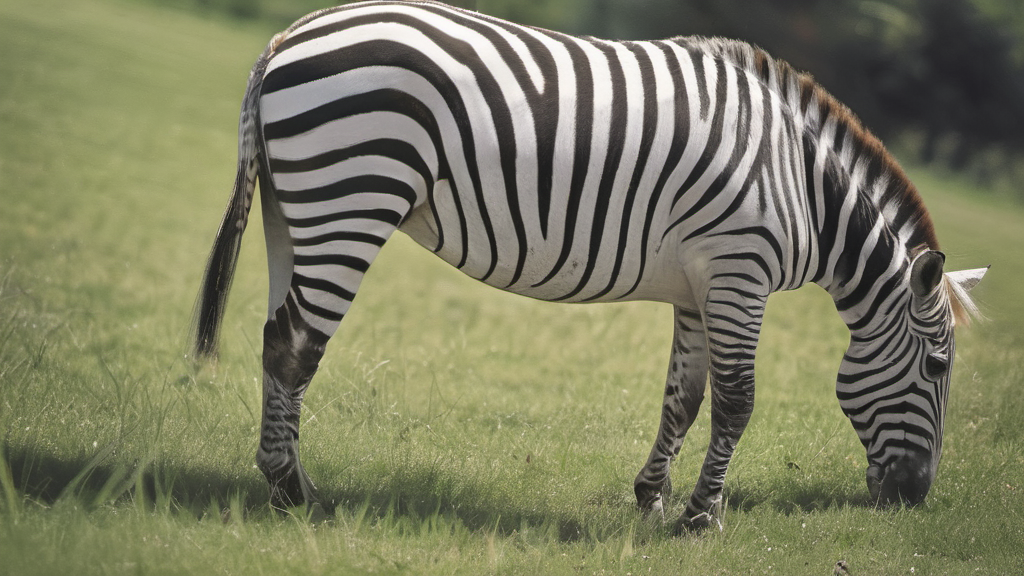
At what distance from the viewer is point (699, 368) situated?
17.9ft

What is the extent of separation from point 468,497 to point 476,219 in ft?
5.82

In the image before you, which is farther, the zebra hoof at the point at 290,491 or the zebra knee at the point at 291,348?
the zebra hoof at the point at 290,491

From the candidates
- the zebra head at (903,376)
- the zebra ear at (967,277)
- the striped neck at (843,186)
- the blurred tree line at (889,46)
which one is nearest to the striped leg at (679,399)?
the striped neck at (843,186)

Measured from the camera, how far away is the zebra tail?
4.54 m

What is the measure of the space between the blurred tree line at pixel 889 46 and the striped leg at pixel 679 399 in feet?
64.3

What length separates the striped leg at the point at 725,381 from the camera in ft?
15.4

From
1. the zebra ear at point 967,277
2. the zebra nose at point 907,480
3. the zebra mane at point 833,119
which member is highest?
the zebra mane at point 833,119

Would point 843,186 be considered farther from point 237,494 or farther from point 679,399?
point 237,494

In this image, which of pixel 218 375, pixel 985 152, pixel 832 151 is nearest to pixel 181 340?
pixel 218 375

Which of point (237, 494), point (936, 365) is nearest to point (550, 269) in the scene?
point (237, 494)

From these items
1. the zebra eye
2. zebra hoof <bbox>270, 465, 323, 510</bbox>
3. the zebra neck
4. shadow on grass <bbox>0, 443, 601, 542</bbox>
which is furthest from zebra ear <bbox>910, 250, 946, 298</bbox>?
zebra hoof <bbox>270, 465, 323, 510</bbox>

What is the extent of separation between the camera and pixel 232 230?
4.71 m

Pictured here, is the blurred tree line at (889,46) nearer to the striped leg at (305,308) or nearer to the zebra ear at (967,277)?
the zebra ear at (967,277)

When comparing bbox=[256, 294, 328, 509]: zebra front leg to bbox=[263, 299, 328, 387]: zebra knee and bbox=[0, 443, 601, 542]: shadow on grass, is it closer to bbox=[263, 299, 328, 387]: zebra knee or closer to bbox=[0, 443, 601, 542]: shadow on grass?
bbox=[263, 299, 328, 387]: zebra knee
